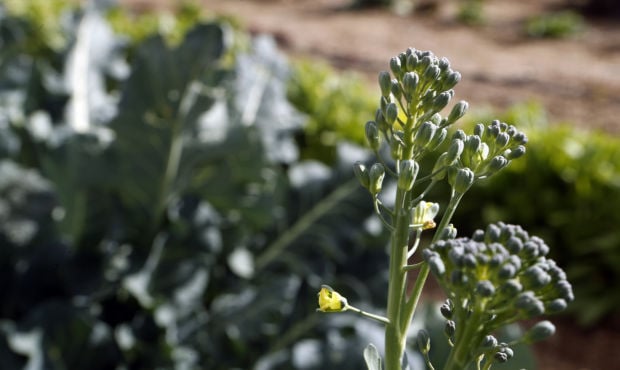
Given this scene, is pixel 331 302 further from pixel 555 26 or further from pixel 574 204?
pixel 555 26

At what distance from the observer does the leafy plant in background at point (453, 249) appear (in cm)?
66

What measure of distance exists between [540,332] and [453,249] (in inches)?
3.8

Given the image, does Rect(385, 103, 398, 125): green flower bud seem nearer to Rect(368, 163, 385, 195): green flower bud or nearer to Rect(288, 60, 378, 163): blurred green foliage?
Rect(368, 163, 385, 195): green flower bud

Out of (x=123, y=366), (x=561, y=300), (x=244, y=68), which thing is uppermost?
(x=561, y=300)

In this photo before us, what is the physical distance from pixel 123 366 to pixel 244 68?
145 centimetres

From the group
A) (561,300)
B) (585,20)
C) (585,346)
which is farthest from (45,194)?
(585,20)

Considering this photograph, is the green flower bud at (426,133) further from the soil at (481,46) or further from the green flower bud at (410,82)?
the soil at (481,46)

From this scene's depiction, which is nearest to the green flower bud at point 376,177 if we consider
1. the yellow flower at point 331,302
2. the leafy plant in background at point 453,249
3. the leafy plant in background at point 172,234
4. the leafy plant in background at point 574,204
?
the leafy plant in background at point 453,249

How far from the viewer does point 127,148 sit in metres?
3.39

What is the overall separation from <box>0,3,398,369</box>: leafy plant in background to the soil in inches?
202

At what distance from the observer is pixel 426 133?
73 cm

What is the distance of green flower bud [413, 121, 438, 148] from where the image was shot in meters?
0.73

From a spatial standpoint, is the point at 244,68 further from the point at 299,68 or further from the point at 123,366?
the point at 299,68

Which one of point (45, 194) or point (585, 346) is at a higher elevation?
point (45, 194)
